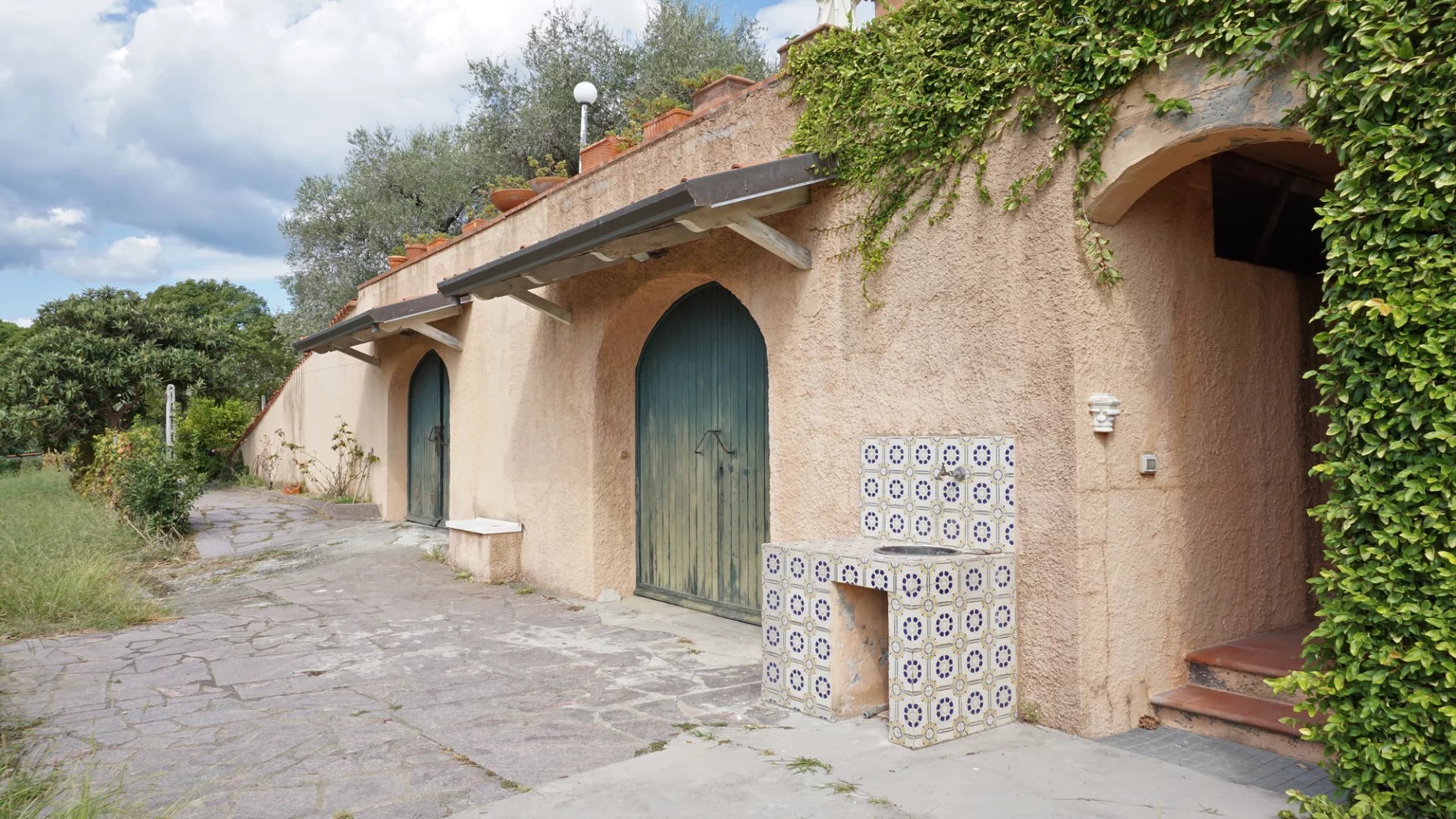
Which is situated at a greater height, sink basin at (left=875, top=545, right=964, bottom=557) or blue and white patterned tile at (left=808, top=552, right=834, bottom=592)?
sink basin at (left=875, top=545, right=964, bottom=557)

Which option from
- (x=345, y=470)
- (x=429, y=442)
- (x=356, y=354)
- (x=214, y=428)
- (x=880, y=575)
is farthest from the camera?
(x=214, y=428)

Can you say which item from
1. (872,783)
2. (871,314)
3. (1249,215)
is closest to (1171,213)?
(1249,215)

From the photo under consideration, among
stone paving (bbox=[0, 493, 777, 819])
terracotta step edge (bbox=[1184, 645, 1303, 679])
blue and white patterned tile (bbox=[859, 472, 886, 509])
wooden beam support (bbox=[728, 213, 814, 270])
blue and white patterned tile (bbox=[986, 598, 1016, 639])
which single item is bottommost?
stone paving (bbox=[0, 493, 777, 819])

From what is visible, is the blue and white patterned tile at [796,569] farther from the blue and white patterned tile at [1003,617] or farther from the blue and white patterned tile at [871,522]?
the blue and white patterned tile at [1003,617]

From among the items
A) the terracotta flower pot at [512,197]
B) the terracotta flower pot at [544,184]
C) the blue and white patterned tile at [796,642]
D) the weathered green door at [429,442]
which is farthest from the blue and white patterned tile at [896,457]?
the weathered green door at [429,442]

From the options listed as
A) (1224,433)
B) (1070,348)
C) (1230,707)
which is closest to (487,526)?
(1070,348)

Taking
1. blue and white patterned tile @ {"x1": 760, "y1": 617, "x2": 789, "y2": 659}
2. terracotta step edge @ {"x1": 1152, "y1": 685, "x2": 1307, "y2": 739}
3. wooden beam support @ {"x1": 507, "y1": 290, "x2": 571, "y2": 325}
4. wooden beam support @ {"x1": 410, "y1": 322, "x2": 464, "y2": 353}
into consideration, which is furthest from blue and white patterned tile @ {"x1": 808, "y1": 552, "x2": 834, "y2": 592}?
wooden beam support @ {"x1": 410, "y1": 322, "x2": 464, "y2": 353}

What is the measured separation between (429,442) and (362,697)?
7.30 metres

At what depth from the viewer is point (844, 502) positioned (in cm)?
517

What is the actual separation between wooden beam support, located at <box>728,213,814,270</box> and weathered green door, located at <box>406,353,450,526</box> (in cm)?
693

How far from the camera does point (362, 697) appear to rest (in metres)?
4.88

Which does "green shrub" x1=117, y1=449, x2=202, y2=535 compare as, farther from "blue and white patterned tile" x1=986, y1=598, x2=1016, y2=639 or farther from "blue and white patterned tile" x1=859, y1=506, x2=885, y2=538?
"blue and white patterned tile" x1=986, y1=598, x2=1016, y2=639

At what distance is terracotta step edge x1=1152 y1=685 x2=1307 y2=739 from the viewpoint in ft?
12.5

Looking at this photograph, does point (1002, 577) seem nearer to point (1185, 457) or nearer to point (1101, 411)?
point (1101, 411)
